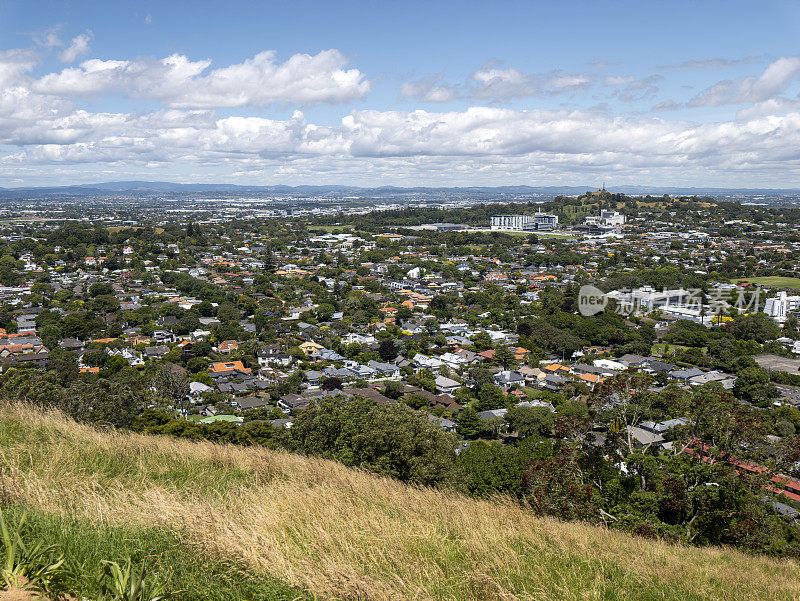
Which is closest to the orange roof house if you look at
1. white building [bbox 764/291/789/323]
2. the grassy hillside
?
the grassy hillside

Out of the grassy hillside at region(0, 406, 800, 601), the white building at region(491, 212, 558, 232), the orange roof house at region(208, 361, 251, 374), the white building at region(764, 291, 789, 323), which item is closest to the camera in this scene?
the grassy hillside at region(0, 406, 800, 601)

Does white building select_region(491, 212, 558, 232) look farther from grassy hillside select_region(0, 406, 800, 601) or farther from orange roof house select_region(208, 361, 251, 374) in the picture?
grassy hillside select_region(0, 406, 800, 601)

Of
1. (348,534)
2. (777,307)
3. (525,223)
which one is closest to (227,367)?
(348,534)

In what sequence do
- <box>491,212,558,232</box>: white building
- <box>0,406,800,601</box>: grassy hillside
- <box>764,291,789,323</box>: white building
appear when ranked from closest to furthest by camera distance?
<box>0,406,800,601</box>: grassy hillside
<box>764,291,789,323</box>: white building
<box>491,212,558,232</box>: white building

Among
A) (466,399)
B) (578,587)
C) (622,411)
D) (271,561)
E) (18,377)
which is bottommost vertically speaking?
(466,399)

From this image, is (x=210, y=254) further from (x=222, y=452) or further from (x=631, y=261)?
(x=222, y=452)

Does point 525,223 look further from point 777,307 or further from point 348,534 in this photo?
point 348,534

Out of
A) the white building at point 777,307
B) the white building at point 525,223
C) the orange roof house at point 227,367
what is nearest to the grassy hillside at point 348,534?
the orange roof house at point 227,367

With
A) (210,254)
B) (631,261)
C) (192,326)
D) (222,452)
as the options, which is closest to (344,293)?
(192,326)

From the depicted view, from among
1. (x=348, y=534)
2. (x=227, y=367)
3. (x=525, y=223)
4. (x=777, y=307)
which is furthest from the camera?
(x=525, y=223)
